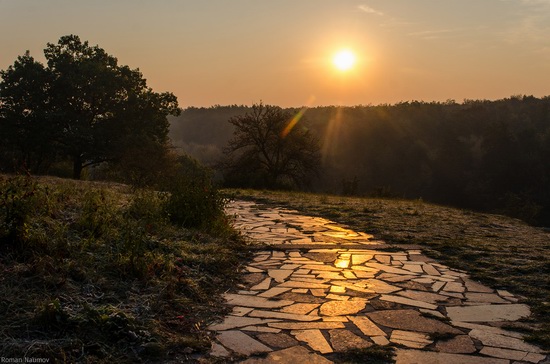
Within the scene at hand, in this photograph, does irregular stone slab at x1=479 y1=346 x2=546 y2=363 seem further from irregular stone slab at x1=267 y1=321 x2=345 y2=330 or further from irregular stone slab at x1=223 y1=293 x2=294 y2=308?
irregular stone slab at x1=223 y1=293 x2=294 y2=308

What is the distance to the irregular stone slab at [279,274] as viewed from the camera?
5078 mm

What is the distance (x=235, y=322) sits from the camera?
3777 mm

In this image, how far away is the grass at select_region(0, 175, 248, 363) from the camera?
301 cm

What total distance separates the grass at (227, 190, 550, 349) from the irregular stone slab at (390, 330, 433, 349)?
0.74 m

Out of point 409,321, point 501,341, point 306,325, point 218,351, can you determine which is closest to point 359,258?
point 409,321

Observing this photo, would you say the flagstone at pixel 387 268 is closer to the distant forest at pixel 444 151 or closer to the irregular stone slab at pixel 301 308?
the irregular stone slab at pixel 301 308

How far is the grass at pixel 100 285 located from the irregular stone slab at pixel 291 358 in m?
0.40

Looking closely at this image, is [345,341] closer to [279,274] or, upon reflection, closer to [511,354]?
[511,354]

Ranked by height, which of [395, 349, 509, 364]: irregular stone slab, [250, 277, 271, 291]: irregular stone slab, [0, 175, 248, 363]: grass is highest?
[0, 175, 248, 363]: grass

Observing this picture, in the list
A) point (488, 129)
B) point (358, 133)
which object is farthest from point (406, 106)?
point (488, 129)

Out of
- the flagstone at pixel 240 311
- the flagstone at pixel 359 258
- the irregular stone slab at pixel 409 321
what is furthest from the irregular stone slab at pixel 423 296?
the flagstone at pixel 240 311

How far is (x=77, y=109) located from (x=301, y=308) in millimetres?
21243

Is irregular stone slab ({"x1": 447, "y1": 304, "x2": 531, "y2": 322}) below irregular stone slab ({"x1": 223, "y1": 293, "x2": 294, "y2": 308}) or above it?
above

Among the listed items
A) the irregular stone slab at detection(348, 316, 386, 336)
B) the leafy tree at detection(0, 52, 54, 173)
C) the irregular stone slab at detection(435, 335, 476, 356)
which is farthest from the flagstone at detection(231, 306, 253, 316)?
the leafy tree at detection(0, 52, 54, 173)
